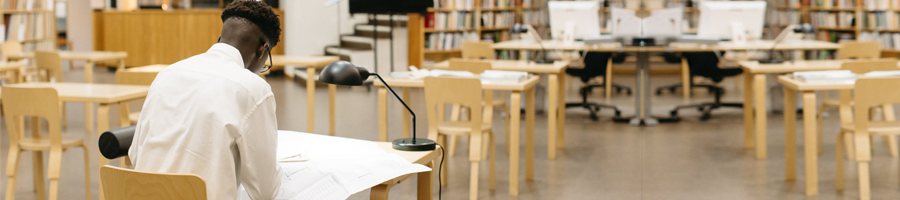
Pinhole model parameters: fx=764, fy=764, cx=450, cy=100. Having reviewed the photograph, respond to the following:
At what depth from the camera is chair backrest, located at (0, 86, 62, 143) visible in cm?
310

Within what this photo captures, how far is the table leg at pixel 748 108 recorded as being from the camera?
4828 mm

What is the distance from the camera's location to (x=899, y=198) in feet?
11.7

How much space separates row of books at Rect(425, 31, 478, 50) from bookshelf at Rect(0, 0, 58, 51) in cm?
410

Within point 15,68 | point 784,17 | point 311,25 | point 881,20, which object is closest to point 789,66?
point 784,17

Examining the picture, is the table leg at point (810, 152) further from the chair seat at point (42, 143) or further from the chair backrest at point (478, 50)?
the chair seat at point (42, 143)

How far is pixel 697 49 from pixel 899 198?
9.23 ft

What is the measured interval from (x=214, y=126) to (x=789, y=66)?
3.89 meters

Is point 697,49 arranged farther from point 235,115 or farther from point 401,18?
point 235,115

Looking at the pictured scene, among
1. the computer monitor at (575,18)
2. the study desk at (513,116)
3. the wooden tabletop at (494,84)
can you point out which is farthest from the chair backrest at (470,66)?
the computer monitor at (575,18)

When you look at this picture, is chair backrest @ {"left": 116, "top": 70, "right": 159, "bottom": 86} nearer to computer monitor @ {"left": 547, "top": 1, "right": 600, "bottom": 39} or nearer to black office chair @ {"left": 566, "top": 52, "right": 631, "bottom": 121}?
computer monitor @ {"left": 547, "top": 1, "right": 600, "bottom": 39}

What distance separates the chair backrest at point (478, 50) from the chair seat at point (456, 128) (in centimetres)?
206

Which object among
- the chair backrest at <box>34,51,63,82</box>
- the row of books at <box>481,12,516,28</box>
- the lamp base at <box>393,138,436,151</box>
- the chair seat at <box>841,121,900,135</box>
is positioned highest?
the row of books at <box>481,12,516,28</box>

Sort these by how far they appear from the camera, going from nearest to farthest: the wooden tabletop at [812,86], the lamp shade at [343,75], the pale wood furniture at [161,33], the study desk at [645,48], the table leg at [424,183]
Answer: the lamp shade at [343,75], the table leg at [424,183], the wooden tabletop at [812,86], the study desk at [645,48], the pale wood furniture at [161,33]

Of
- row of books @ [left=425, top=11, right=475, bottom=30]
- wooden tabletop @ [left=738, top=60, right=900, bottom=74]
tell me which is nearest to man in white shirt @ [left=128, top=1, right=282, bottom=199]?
wooden tabletop @ [left=738, top=60, right=900, bottom=74]
